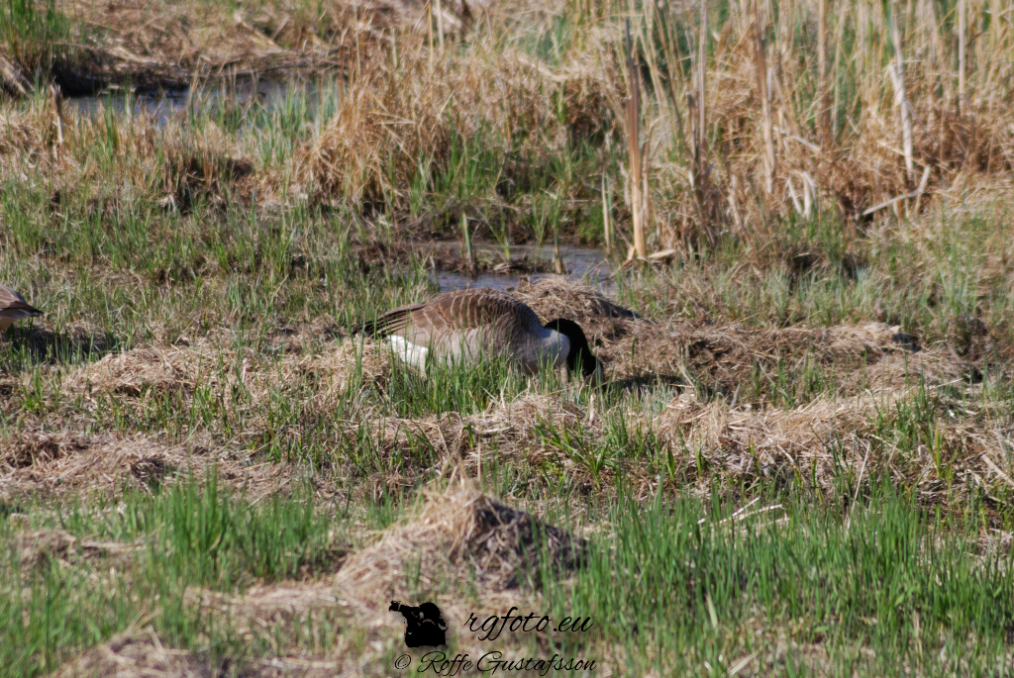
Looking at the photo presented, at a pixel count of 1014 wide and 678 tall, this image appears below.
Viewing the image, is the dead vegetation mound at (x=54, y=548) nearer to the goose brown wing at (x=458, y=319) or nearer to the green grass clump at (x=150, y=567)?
the green grass clump at (x=150, y=567)

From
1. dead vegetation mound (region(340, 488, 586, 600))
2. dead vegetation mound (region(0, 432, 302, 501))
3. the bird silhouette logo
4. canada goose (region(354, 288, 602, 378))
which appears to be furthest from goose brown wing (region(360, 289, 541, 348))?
the bird silhouette logo

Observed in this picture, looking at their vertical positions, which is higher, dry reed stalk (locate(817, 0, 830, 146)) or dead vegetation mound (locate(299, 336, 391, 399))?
dry reed stalk (locate(817, 0, 830, 146))

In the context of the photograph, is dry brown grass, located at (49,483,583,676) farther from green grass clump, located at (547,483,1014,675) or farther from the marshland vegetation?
green grass clump, located at (547,483,1014,675)

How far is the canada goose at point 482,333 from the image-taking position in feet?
19.7

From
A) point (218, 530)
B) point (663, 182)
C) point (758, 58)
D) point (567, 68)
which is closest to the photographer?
point (218, 530)

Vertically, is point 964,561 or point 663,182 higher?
point 663,182

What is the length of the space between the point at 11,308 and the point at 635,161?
440 centimetres

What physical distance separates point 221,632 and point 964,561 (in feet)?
7.58

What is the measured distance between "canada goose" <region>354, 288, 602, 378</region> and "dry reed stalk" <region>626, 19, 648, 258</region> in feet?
6.18

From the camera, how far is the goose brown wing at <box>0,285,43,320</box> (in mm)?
5820

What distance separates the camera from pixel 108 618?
113 inches

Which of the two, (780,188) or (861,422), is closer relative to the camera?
(861,422)

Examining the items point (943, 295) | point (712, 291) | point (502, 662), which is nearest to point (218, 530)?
point (502, 662)

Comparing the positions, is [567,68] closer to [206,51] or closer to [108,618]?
[206,51]
